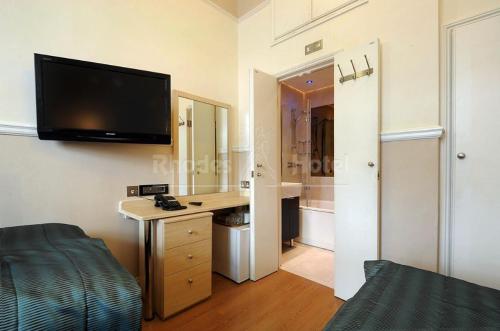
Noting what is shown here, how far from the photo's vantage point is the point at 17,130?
154cm

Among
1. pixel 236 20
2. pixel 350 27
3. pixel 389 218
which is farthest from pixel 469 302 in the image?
pixel 236 20

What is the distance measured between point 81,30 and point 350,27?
2094 mm

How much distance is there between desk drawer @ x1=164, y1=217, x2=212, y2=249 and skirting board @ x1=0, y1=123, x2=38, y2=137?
109cm

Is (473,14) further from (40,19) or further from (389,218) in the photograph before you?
(40,19)

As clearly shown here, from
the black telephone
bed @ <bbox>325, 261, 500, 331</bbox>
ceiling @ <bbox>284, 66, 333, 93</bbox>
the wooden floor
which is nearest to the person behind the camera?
bed @ <bbox>325, 261, 500, 331</bbox>

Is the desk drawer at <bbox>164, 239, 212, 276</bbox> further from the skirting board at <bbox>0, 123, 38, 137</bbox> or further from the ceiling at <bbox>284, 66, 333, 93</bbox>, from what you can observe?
the ceiling at <bbox>284, 66, 333, 93</bbox>

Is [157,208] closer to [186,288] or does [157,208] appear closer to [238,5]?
[186,288]

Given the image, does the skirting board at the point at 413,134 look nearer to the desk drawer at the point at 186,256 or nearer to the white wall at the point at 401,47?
the white wall at the point at 401,47

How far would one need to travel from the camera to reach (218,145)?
2.66 m

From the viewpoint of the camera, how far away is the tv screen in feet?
5.04

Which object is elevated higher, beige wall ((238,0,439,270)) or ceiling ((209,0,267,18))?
ceiling ((209,0,267,18))

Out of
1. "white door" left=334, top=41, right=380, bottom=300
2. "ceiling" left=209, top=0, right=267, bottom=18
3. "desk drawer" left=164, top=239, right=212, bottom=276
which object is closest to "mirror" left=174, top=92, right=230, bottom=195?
"desk drawer" left=164, top=239, right=212, bottom=276

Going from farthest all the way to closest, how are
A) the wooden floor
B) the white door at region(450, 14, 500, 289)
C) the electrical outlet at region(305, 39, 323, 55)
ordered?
the electrical outlet at region(305, 39, 323, 55) < the wooden floor < the white door at region(450, 14, 500, 289)

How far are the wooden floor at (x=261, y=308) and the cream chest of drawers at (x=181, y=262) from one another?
0.11m
